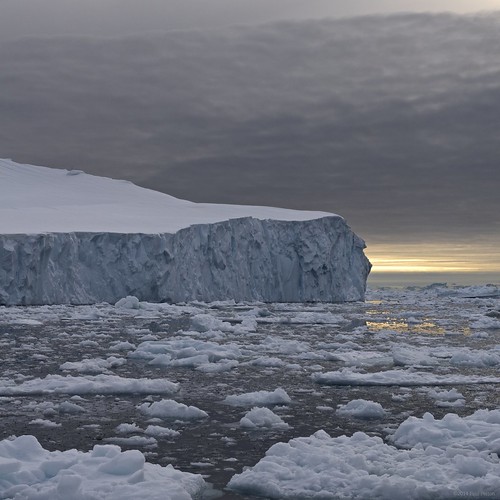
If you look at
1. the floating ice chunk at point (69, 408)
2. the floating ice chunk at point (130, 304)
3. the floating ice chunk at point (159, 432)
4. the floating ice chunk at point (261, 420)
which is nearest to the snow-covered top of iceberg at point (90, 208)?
the floating ice chunk at point (130, 304)

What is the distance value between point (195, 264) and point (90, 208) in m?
9.67

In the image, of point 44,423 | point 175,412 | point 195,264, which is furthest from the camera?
point 195,264

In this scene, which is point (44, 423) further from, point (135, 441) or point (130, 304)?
point (130, 304)

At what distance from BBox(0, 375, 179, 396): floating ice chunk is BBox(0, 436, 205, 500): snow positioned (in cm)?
380

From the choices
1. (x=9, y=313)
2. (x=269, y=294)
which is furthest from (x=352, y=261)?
(x=9, y=313)

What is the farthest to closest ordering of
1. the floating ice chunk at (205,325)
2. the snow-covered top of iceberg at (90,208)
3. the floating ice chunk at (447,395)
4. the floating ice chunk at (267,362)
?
the snow-covered top of iceberg at (90,208) < the floating ice chunk at (205,325) < the floating ice chunk at (267,362) < the floating ice chunk at (447,395)

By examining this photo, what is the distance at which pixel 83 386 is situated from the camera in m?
10.1

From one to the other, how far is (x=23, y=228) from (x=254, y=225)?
42.4ft

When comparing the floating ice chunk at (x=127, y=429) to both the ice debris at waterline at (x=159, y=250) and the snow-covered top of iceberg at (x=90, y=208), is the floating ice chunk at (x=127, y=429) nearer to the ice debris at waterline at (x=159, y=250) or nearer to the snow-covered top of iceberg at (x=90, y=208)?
the ice debris at waterline at (x=159, y=250)

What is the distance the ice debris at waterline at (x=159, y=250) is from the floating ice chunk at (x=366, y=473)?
27.7 meters

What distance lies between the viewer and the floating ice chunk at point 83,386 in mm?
9922

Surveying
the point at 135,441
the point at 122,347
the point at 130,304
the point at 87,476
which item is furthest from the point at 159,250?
the point at 87,476

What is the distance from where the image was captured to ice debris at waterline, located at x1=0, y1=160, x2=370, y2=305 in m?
33.3

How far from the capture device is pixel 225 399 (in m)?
9.58
